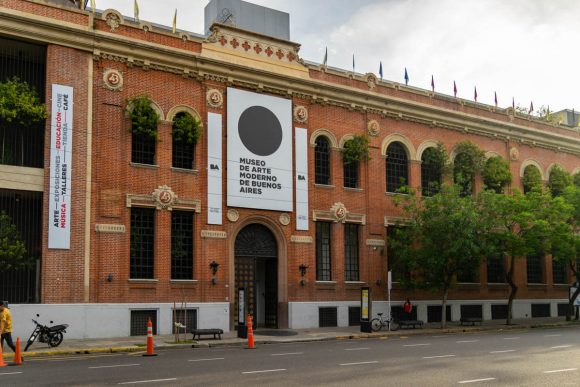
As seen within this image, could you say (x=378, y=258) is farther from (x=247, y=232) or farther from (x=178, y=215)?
(x=178, y=215)

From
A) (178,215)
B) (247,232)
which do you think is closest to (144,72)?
(178,215)

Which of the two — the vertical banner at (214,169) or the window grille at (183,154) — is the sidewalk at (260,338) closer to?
the vertical banner at (214,169)

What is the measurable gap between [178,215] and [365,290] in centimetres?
922

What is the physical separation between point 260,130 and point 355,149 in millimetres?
5578

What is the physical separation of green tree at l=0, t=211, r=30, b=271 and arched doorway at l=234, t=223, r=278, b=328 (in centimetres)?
975

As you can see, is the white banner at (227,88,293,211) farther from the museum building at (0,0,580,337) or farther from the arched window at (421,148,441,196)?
the arched window at (421,148,441,196)

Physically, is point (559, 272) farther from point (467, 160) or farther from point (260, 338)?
point (260, 338)

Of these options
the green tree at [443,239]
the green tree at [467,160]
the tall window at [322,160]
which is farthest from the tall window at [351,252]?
the green tree at [467,160]

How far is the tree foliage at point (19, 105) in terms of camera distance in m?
25.6

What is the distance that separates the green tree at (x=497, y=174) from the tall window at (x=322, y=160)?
37.8ft

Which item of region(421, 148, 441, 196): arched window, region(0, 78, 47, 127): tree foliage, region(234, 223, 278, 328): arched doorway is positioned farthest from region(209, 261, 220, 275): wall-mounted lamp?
region(421, 148, 441, 196): arched window

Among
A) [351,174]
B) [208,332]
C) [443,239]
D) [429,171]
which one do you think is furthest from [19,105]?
[429,171]

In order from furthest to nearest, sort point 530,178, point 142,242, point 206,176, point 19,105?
point 530,178, point 206,176, point 142,242, point 19,105

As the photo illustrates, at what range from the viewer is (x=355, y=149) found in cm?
3506
